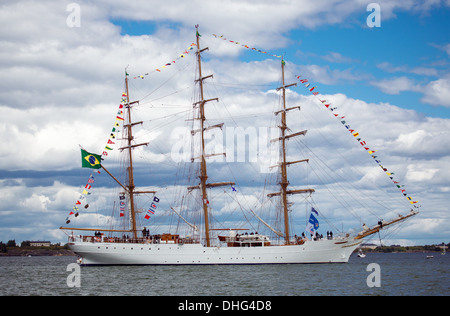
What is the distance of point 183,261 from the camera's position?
2908 inches

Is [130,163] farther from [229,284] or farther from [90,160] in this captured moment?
[229,284]

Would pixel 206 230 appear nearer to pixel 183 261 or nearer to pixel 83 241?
pixel 183 261

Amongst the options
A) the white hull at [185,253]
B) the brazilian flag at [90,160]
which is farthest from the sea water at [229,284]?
the brazilian flag at [90,160]

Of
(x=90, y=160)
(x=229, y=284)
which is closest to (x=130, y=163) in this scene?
(x=90, y=160)

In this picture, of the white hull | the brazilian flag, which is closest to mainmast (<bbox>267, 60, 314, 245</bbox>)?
the white hull

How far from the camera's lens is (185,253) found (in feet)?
242

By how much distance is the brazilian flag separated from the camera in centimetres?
7075

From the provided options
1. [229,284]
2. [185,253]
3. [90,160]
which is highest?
[90,160]

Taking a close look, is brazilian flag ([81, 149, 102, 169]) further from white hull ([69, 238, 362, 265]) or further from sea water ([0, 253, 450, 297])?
sea water ([0, 253, 450, 297])

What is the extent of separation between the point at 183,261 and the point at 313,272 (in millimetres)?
20089

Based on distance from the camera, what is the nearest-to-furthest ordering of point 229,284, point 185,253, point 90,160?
point 229,284, point 90,160, point 185,253

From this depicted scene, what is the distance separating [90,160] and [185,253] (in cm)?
1793

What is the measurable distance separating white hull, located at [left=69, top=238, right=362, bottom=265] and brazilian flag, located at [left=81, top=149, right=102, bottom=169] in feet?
36.6
